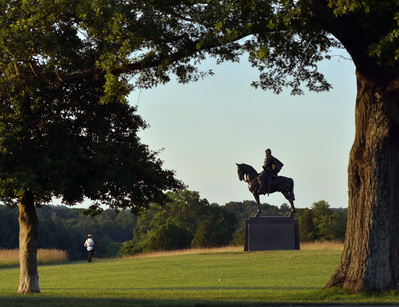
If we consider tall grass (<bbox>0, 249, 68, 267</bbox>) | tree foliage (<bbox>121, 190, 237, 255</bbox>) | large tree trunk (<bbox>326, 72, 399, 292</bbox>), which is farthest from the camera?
tree foliage (<bbox>121, 190, 237, 255</bbox>)

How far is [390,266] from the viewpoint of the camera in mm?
18375

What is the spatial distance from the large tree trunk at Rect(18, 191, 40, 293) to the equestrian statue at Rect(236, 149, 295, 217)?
1715 centimetres

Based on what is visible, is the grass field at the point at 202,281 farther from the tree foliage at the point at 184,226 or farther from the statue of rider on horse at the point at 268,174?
the tree foliage at the point at 184,226

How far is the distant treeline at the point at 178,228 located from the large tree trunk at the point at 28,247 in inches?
920

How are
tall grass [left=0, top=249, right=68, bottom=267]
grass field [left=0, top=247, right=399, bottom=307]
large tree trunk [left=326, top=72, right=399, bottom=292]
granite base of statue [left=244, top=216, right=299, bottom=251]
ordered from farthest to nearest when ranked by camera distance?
tall grass [left=0, top=249, right=68, bottom=267] < granite base of statue [left=244, top=216, right=299, bottom=251] < large tree trunk [left=326, top=72, right=399, bottom=292] < grass field [left=0, top=247, right=399, bottom=307]

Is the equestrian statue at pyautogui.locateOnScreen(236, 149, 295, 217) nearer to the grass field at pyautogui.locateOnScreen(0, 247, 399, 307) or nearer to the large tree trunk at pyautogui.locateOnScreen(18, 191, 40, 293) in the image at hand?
the grass field at pyautogui.locateOnScreen(0, 247, 399, 307)

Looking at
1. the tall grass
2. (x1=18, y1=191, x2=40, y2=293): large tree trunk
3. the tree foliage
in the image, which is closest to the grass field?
(x1=18, y1=191, x2=40, y2=293): large tree trunk

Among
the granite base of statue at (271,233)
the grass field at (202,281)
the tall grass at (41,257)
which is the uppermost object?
the granite base of statue at (271,233)

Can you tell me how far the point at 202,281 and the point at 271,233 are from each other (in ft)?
39.4

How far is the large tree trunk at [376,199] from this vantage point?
18.3m

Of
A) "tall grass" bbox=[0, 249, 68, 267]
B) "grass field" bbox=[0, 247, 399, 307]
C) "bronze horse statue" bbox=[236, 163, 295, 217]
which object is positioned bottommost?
"grass field" bbox=[0, 247, 399, 307]

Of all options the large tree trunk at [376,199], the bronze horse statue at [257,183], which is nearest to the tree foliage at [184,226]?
the bronze horse statue at [257,183]

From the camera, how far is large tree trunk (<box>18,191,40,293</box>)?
2247 cm

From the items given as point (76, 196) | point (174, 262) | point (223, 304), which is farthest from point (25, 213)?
point (174, 262)
